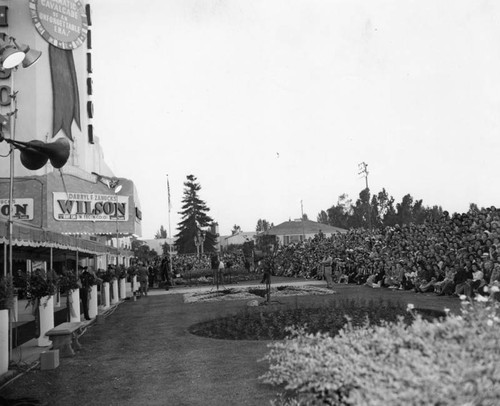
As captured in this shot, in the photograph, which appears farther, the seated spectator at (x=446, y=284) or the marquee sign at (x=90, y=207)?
the marquee sign at (x=90, y=207)

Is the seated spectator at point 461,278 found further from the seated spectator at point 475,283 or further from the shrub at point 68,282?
the shrub at point 68,282

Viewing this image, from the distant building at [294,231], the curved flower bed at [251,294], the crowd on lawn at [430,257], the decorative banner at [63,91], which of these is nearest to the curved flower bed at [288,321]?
the crowd on lawn at [430,257]

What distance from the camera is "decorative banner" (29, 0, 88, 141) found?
36.1m

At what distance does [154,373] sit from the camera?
896 cm

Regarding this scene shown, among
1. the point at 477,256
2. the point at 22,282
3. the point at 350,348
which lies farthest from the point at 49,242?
the point at 477,256

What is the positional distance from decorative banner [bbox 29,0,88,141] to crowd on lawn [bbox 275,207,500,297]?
66.2 feet

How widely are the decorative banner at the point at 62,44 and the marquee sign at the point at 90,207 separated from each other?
8.96 metres

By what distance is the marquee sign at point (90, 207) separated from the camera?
28.1 metres

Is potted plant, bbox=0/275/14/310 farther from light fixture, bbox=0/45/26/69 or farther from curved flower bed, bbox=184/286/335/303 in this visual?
curved flower bed, bbox=184/286/335/303

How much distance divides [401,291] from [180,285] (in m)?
17.9

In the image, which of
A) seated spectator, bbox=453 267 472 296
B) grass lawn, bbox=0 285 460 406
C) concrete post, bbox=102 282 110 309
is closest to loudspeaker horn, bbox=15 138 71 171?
grass lawn, bbox=0 285 460 406

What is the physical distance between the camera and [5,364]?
9164 millimetres

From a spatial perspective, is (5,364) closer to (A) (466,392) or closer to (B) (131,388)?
(B) (131,388)

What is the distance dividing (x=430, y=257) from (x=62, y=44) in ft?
91.9
